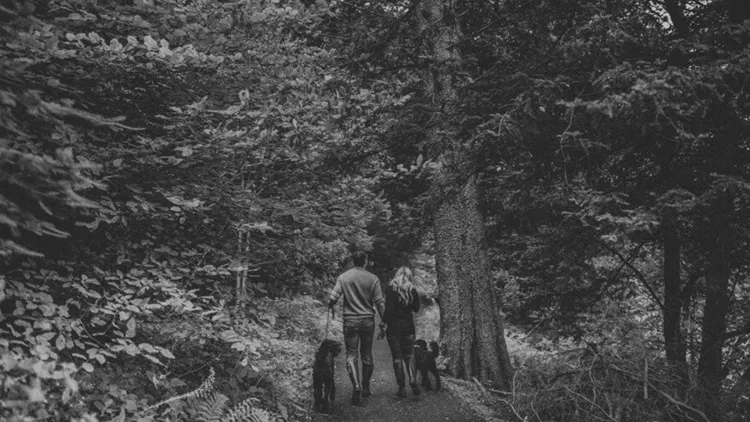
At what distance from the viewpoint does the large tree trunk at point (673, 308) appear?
524cm

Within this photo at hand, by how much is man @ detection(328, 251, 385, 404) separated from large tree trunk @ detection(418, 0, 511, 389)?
5.21 ft

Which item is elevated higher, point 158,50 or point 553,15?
point 553,15

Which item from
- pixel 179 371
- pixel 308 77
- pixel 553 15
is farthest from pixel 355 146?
pixel 179 371

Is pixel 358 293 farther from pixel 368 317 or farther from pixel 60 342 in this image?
pixel 60 342

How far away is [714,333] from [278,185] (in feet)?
18.8

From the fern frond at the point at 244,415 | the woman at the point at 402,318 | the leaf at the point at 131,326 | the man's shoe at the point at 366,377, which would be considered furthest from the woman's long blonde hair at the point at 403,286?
the leaf at the point at 131,326

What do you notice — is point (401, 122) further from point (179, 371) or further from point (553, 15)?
point (179, 371)

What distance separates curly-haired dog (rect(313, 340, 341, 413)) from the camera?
6.35 m

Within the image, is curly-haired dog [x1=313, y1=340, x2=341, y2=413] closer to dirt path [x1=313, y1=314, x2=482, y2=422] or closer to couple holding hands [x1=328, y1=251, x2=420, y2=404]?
dirt path [x1=313, y1=314, x2=482, y2=422]

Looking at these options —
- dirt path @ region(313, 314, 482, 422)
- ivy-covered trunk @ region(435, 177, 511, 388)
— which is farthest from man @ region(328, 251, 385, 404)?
ivy-covered trunk @ region(435, 177, 511, 388)

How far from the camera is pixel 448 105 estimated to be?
609 centimetres

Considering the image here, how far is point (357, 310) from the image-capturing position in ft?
22.5

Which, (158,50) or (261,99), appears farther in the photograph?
(261,99)

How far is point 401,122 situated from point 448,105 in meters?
1.25
